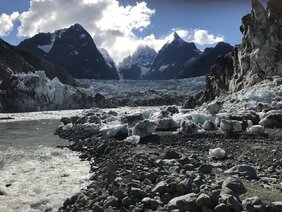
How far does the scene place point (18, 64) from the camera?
393 ft

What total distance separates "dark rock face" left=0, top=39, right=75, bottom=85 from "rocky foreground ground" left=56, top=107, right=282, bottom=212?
260 feet

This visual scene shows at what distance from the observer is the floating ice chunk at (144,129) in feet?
82.9

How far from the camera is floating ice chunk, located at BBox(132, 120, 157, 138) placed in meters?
25.3

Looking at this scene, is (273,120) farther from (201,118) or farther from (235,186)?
(235,186)

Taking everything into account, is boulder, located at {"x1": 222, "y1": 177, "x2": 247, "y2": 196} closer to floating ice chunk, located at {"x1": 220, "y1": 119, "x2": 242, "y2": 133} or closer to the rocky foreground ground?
the rocky foreground ground

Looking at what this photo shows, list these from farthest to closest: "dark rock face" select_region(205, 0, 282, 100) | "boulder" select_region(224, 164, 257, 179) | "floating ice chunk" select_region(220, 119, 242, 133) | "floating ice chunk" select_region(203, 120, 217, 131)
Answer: "dark rock face" select_region(205, 0, 282, 100), "floating ice chunk" select_region(203, 120, 217, 131), "floating ice chunk" select_region(220, 119, 242, 133), "boulder" select_region(224, 164, 257, 179)

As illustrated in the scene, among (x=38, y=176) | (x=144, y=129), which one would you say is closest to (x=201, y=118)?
(x=144, y=129)

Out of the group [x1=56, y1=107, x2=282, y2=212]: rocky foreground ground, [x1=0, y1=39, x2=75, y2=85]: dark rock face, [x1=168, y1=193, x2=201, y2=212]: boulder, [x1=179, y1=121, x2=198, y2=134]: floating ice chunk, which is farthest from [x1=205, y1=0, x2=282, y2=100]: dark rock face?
[x1=0, y1=39, x2=75, y2=85]: dark rock face

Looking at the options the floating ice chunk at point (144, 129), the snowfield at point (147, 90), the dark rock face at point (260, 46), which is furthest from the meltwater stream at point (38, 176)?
the snowfield at point (147, 90)

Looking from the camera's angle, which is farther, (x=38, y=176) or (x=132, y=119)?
(x=132, y=119)

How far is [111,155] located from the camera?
70.7 feet

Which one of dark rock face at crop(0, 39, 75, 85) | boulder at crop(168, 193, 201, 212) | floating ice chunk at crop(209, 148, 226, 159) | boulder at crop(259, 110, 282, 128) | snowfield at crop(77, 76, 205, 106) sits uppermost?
dark rock face at crop(0, 39, 75, 85)

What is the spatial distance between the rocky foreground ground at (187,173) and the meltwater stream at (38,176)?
80 cm

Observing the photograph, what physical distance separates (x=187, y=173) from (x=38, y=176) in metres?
6.95
